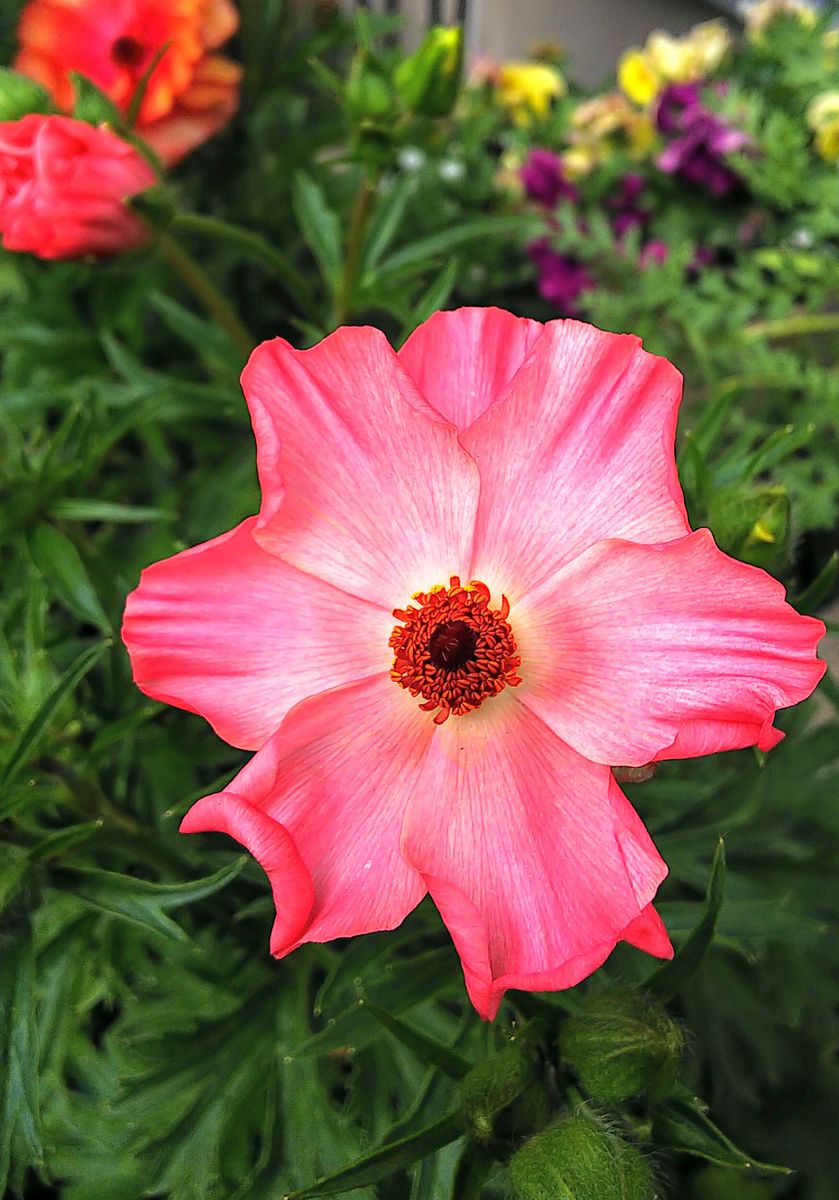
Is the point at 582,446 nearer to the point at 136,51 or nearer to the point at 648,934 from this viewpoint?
the point at 648,934

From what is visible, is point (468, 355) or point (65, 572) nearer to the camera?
point (468, 355)

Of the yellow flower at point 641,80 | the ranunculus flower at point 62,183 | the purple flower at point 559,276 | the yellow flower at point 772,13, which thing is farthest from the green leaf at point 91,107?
the yellow flower at point 772,13

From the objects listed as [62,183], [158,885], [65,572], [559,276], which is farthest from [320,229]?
[158,885]

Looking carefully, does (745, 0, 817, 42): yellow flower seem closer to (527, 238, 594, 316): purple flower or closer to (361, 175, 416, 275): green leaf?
(527, 238, 594, 316): purple flower

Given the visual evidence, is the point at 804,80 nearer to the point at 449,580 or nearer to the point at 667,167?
the point at 667,167

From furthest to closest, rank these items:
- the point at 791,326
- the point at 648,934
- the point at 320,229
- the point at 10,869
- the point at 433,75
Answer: the point at 791,326 → the point at 320,229 → the point at 433,75 → the point at 10,869 → the point at 648,934

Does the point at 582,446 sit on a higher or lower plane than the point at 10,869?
higher

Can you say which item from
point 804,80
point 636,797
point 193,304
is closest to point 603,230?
point 804,80

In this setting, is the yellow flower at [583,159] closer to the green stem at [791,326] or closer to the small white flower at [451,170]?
the small white flower at [451,170]
